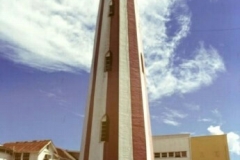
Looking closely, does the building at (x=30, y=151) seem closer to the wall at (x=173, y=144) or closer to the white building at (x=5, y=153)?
the white building at (x=5, y=153)

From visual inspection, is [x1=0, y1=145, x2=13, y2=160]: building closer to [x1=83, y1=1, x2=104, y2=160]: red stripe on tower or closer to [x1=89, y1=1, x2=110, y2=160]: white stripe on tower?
[x1=83, y1=1, x2=104, y2=160]: red stripe on tower

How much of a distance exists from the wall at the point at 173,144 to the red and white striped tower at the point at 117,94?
18.0 metres

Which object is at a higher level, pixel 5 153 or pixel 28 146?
pixel 28 146

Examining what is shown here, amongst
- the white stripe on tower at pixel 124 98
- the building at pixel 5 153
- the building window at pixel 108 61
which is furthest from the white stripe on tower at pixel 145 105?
the building at pixel 5 153

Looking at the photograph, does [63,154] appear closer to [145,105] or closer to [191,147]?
[191,147]

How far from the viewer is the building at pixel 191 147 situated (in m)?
33.7

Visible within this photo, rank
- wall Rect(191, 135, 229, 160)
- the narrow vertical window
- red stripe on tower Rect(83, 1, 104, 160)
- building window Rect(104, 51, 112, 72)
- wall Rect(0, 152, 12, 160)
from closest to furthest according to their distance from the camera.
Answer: red stripe on tower Rect(83, 1, 104, 160) → building window Rect(104, 51, 112, 72) → the narrow vertical window → wall Rect(0, 152, 12, 160) → wall Rect(191, 135, 229, 160)

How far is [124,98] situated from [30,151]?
2020 centimetres

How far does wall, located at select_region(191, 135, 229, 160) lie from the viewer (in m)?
33.6

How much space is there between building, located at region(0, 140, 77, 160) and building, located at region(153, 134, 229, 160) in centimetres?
1148


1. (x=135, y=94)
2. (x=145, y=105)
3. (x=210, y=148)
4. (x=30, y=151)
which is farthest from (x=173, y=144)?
(x=135, y=94)

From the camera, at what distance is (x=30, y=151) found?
108 feet

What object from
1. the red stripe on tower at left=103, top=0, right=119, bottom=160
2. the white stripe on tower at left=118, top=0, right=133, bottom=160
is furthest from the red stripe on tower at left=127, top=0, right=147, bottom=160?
the red stripe on tower at left=103, top=0, right=119, bottom=160

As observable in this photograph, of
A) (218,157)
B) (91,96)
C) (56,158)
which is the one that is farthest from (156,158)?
(91,96)
